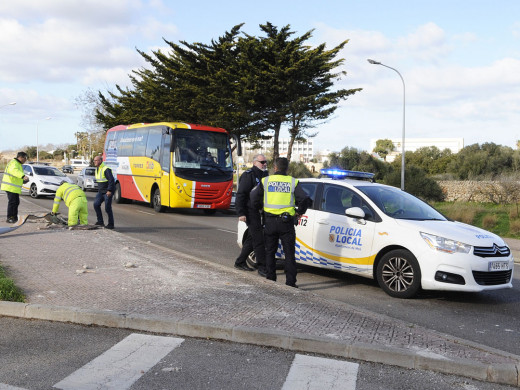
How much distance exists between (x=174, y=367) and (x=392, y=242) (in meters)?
3.94

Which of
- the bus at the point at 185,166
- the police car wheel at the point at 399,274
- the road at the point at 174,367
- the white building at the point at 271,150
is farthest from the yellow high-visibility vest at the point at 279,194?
the white building at the point at 271,150

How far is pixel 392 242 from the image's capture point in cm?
763

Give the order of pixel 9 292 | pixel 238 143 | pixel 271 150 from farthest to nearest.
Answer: pixel 271 150, pixel 238 143, pixel 9 292

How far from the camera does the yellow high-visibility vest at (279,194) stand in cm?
761

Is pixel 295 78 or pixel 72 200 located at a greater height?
pixel 295 78

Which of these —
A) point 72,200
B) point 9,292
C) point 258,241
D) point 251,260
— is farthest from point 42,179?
point 9,292

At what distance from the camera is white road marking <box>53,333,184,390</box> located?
425 centimetres

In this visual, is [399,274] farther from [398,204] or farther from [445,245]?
[398,204]

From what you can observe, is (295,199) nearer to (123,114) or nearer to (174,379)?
(174,379)

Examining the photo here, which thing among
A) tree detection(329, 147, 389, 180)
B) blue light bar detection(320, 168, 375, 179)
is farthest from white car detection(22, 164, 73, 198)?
tree detection(329, 147, 389, 180)

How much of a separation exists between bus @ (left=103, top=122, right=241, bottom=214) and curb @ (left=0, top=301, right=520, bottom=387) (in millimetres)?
13429

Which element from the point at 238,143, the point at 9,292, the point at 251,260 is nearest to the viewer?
the point at 9,292

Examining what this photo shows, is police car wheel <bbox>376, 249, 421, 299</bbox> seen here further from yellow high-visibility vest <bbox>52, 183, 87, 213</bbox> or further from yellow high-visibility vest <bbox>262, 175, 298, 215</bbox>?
yellow high-visibility vest <bbox>52, 183, 87, 213</bbox>

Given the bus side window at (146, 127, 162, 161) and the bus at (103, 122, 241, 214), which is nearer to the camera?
the bus at (103, 122, 241, 214)
